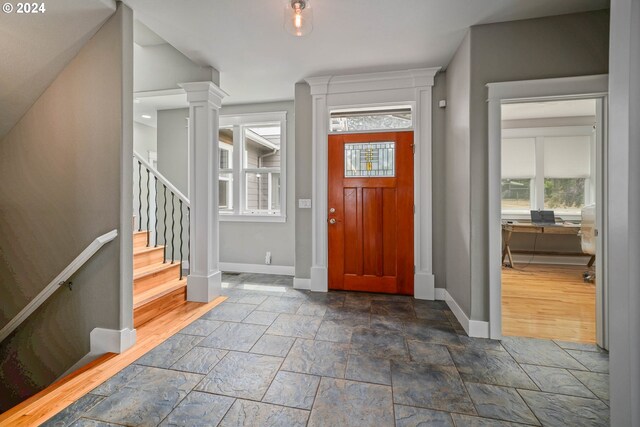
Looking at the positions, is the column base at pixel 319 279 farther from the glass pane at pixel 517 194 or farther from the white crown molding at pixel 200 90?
the glass pane at pixel 517 194

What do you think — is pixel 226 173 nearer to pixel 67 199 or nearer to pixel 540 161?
pixel 67 199

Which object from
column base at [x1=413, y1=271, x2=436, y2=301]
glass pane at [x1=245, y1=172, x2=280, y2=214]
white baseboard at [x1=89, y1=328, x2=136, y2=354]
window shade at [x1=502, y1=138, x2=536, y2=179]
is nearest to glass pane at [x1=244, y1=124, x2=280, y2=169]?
glass pane at [x1=245, y1=172, x2=280, y2=214]

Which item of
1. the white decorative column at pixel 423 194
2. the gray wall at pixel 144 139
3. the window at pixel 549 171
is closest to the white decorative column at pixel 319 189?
the white decorative column at pixel 423 194

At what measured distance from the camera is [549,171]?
217 inches

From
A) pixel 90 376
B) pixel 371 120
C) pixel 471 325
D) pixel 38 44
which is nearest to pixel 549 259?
pixel 471 325

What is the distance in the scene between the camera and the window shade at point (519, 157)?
18.3 feet

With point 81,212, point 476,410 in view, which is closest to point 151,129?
point 81,212

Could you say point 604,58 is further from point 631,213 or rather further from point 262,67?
point 262,67

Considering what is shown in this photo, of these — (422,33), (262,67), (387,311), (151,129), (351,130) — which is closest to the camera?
(422,33)

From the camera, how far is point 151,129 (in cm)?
552

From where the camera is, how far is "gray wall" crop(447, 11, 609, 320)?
2.28 metres

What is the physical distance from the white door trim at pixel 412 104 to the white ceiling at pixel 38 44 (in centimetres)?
214

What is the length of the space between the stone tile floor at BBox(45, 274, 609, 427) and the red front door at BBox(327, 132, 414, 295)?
804 millimetres

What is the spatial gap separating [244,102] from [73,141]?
8.28 ft
